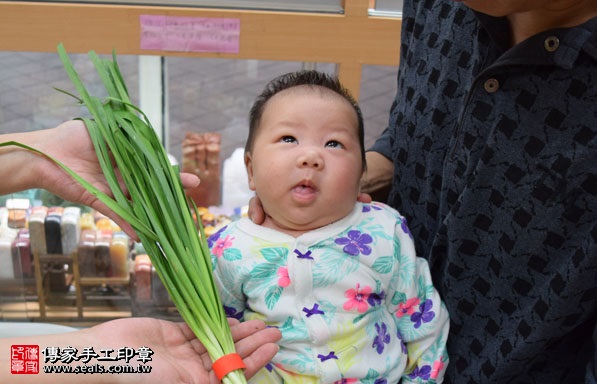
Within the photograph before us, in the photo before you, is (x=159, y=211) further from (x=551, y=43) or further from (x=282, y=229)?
(x=551, y=43)

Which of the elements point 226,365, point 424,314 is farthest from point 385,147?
point 226,365

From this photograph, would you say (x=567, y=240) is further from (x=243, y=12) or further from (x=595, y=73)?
(x=243, y=12)

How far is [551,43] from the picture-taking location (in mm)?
1120

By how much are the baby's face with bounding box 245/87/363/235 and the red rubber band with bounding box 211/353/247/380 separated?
31 cm

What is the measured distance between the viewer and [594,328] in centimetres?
119

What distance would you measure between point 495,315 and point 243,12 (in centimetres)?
118

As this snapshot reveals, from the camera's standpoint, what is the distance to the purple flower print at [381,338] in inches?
53.1

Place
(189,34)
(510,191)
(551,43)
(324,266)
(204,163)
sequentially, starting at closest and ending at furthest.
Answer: (551,43) < (510,191) < (324,266) < (189,34) < (204,163)

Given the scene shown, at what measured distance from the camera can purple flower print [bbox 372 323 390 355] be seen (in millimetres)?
1350

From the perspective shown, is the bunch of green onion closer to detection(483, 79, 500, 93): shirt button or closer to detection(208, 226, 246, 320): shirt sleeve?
detection(208, 226, 246, 320): shirt sleeve

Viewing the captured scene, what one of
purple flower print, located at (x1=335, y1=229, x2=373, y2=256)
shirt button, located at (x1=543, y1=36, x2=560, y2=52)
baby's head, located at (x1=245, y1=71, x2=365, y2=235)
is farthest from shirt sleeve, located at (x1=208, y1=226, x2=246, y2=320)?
shirt button, located at (x1=543, y1=36, x2=560, y2=52)

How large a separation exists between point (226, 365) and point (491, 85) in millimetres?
690

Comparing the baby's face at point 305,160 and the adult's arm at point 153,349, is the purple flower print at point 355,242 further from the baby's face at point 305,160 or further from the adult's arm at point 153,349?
the adult's arm at point 153,349

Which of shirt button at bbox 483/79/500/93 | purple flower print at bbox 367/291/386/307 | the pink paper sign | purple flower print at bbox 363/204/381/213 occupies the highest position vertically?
shirt button at bbox 483/79/500/93
